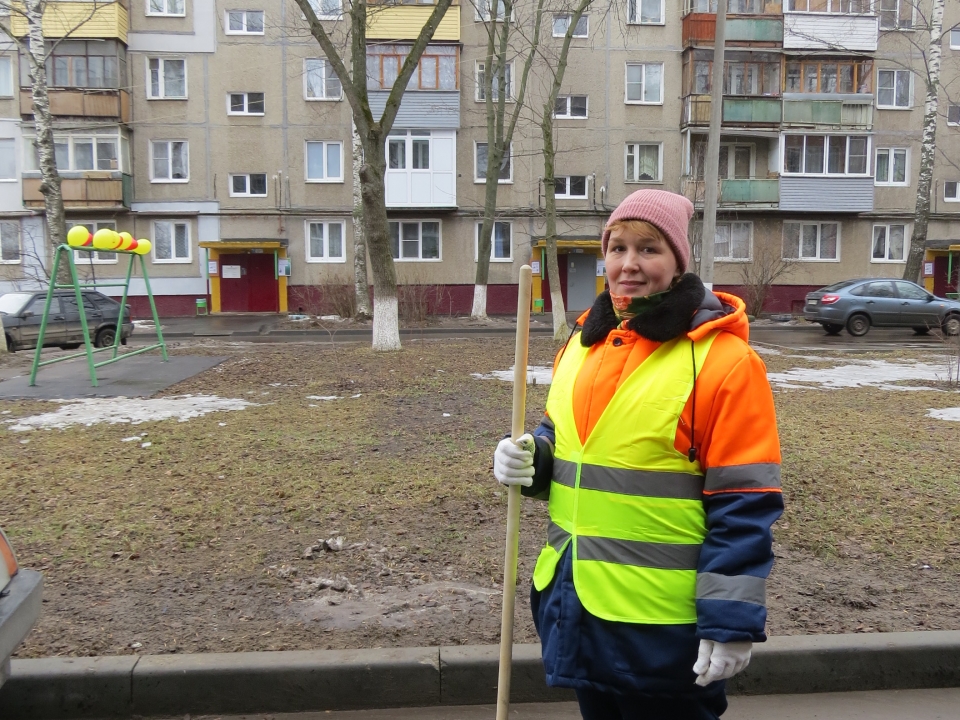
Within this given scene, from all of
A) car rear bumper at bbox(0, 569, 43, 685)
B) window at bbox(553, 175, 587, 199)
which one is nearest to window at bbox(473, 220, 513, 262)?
window at bbox(553, 175, 587, 199)

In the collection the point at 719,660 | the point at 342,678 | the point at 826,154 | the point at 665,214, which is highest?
the point at 826,154

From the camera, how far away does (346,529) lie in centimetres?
509

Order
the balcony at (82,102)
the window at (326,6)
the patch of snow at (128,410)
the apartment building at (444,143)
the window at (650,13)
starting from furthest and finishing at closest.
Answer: the window at (650,13) < the apartment building at (444,143) < the balcony at (82,102) < the window at (326,6) < the patch of snow at (128,410)

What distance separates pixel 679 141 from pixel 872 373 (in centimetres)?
2169

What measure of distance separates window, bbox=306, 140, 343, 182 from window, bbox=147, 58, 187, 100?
16.5 feet

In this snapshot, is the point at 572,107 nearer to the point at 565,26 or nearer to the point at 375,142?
the point at 565,26

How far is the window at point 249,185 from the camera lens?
32438 millimetres

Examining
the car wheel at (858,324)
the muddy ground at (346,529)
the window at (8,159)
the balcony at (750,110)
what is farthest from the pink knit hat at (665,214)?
the window at (8,159)

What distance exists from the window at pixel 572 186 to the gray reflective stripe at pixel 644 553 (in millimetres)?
31519

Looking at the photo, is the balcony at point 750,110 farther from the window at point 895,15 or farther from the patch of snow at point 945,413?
the patch of snow at point 945,413

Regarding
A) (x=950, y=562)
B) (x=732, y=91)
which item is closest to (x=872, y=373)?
(x=950, y=562)

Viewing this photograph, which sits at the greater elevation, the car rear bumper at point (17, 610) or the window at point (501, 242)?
the window at point (501, 242)

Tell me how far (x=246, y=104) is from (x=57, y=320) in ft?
53.3

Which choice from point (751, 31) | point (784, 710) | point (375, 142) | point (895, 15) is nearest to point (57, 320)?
point (375, 142)
